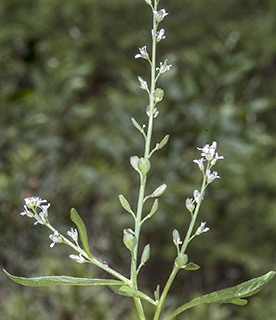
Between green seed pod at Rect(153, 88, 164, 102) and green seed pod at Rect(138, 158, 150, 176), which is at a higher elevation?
green seed pod at Rect(153, 88, 164, 102)

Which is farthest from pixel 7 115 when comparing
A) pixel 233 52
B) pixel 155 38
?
pixel 233 52

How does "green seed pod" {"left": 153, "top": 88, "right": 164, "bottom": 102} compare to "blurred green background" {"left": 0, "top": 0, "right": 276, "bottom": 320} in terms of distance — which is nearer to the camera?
"green seed pod" {"left": 153, "top": 88, "right": 164, "bottom": 102}

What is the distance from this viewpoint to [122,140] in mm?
2156

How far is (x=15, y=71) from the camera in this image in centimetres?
241

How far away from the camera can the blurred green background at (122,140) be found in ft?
5.58

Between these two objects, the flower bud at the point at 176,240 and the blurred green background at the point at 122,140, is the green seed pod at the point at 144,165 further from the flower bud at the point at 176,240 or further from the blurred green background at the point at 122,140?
the blurred green background at the point at 122,140

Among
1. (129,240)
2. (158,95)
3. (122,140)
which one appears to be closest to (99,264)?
(129,240)

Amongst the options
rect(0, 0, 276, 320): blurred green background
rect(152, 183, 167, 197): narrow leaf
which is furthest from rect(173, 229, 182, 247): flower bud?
rect(0, 0, 276, 320): blurred green background

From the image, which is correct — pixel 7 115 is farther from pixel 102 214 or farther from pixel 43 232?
pixel 102 214

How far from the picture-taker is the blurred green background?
1.70m

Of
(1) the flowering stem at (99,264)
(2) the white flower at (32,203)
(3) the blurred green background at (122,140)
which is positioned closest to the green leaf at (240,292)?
(1) the flowering stem at (99,264)

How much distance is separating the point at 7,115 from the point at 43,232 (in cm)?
41

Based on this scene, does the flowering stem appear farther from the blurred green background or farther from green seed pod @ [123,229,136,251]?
the blurred green background

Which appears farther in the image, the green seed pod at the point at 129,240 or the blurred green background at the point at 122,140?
the blurred green background at the point at 122,140
